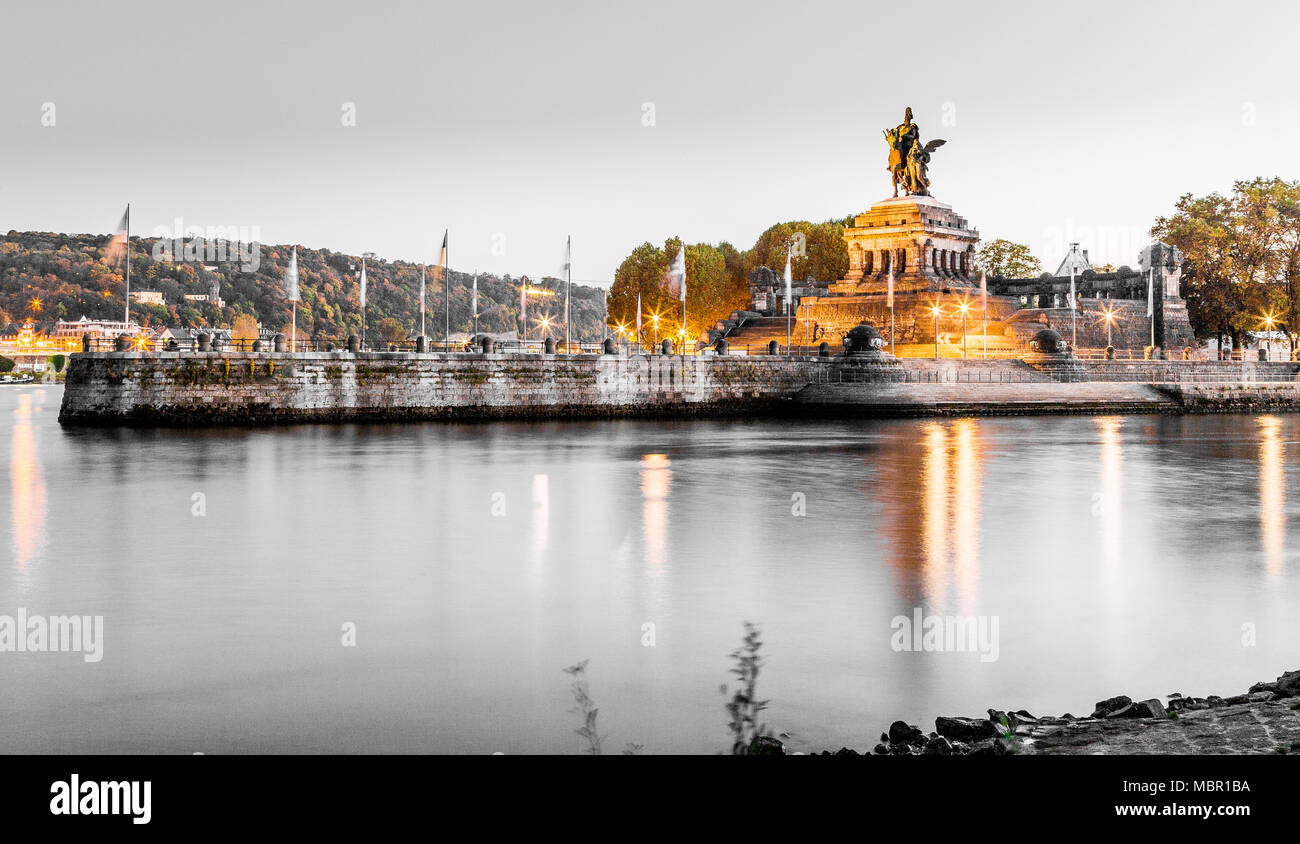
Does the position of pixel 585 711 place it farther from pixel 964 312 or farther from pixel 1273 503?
pixel 964 312

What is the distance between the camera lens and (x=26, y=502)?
2520cm

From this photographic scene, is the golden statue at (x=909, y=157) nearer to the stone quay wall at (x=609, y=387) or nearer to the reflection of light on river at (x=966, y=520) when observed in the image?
the stone quay wall at (x=609, y=387)

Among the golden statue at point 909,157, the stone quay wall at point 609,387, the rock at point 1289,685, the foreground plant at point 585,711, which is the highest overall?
the golden statue at point 909,157

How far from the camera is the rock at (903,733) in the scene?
8.48 metres

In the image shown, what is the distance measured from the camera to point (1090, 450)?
38031mm

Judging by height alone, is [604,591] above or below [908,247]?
below

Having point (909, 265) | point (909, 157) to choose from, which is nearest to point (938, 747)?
point (909, 265)

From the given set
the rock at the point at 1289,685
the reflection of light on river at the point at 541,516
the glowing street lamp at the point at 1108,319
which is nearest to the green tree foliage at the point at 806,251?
the glowing street lamp at the point at 1108,319

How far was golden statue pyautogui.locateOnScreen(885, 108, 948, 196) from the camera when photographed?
258ft

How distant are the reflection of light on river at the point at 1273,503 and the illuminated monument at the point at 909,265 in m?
30.4

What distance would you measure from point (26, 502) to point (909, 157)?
6374 centimetres
